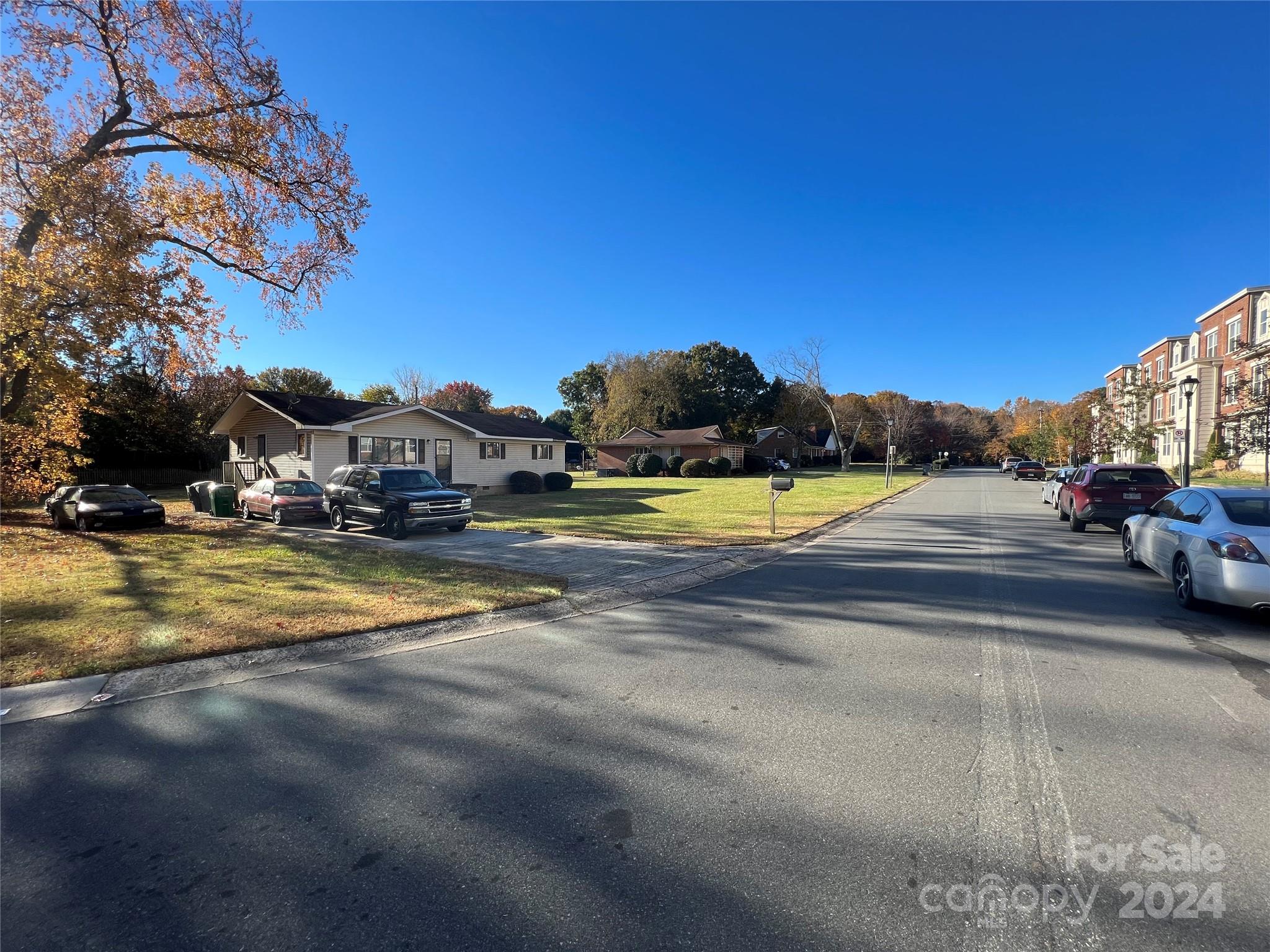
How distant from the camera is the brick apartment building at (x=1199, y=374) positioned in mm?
33688

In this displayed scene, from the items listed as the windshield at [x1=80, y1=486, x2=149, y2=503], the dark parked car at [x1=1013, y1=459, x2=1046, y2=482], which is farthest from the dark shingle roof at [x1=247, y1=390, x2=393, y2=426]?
the dark parked car at [x1=1013, y1=459, x2=1046, y2=482]

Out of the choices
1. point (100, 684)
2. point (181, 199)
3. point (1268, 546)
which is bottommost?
Answer: point (100, 684)

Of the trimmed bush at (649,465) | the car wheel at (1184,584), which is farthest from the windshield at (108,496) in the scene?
the trimmed bush at (649,465)

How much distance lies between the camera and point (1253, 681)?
4844mm

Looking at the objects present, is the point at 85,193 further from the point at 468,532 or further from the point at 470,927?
the point at 470,927

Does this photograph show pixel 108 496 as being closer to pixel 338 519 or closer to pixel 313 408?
pixel 338 519

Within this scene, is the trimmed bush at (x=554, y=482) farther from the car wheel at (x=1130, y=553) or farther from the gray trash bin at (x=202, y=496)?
the car wheel at (x=1130, y=553)

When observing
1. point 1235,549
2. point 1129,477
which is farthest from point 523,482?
point 1235,549

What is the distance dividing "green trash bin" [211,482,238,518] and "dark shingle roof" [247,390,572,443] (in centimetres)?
329

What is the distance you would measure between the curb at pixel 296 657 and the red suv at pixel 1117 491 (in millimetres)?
10702

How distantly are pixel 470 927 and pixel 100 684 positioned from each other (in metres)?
4.68

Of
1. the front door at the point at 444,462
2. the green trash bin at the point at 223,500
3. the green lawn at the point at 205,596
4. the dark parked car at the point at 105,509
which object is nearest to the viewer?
the green lawn at the point at 205,596

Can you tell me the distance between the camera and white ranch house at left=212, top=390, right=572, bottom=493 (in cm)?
2234

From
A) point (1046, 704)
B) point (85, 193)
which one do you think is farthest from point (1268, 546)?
point (85, 193)
